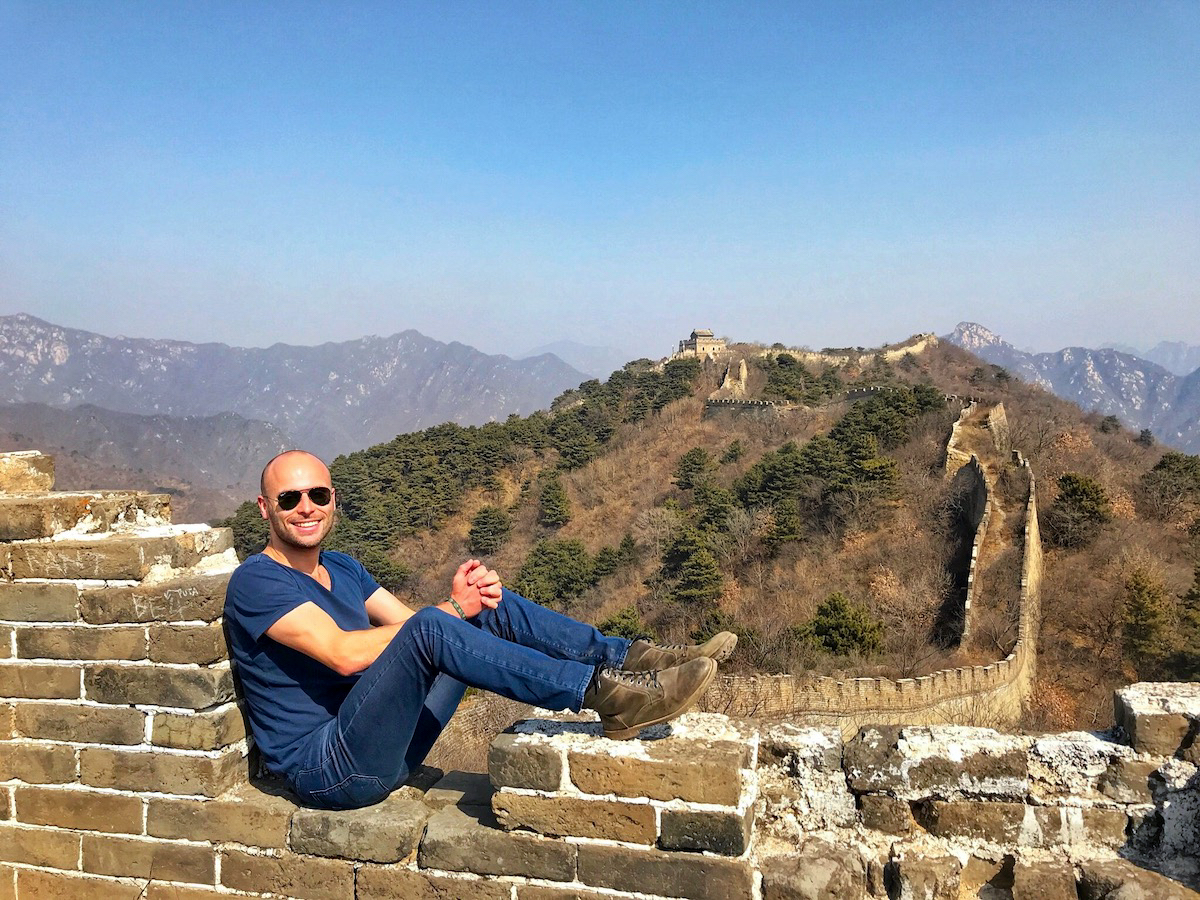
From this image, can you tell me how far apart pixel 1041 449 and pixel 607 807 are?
23998 millimetres

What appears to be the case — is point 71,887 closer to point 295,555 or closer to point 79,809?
point 79,809

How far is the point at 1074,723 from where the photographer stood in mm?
12047

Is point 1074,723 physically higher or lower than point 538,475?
lower

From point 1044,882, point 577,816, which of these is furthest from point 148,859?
point 1044,882

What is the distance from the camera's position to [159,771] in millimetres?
2430

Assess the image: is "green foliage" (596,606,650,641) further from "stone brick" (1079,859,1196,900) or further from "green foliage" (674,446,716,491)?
"stone brick" (1079,859,1196,900)

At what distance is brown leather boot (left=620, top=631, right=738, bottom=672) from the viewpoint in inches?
97.0

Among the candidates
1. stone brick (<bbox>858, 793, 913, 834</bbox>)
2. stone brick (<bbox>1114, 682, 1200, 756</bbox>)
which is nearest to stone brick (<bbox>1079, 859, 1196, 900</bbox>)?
stone brick (<bbox>1114, 682, 1200, 756</bbox>)

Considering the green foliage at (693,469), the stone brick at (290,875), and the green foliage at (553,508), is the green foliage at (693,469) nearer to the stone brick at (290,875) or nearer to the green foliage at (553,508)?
the green foliage at (553,508)

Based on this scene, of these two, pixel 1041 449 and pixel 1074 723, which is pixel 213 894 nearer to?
pixel 1074 723

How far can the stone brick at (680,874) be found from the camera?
6.71ft

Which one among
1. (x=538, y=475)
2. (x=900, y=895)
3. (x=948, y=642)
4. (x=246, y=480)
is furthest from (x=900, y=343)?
(x=246, y=480)

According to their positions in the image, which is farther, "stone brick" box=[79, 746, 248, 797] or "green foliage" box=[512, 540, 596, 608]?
"green foliage" box=[512, 540, 596, 608]

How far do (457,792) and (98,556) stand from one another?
131cm
